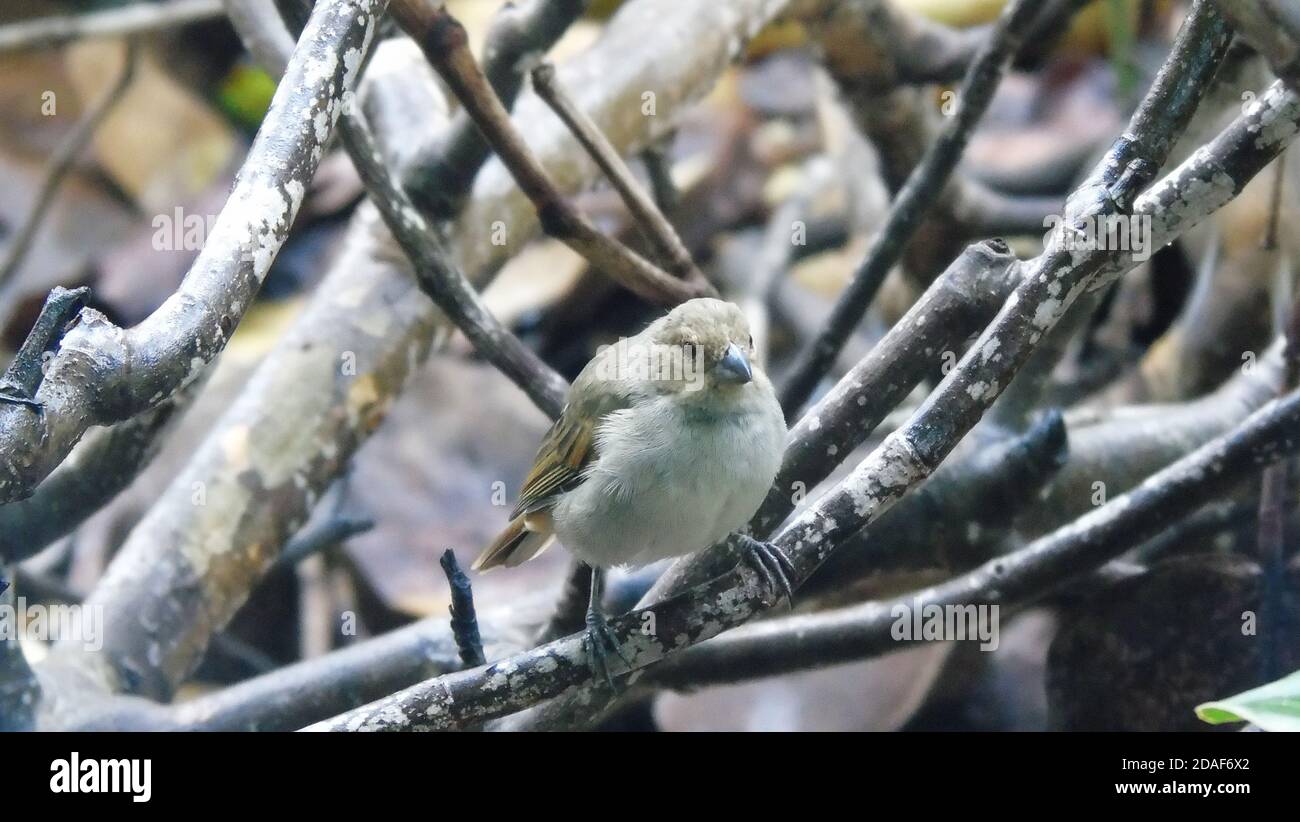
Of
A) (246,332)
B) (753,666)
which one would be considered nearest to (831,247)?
(246,332)

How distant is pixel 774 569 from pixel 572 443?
0.63 metres

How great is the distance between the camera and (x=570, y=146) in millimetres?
4117

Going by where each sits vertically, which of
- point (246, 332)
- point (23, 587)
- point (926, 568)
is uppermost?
point (246, 332)

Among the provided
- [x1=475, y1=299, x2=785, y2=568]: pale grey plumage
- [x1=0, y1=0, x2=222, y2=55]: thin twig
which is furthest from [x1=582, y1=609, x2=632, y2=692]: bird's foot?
[x1=0, y1=0, x2=222, y2=55]: thin twig

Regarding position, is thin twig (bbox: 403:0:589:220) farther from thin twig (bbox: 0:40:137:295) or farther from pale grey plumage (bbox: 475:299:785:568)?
thin twig (bbox: 0:40:137:295)

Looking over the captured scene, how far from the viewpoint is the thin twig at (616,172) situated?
9.43ft

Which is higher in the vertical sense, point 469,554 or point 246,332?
point 246,332

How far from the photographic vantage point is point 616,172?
2.97 metres

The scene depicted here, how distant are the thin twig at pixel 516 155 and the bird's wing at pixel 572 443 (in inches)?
13.0

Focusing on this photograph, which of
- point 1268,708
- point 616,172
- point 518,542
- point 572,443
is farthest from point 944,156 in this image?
point 1268,708

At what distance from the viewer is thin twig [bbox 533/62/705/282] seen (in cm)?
288

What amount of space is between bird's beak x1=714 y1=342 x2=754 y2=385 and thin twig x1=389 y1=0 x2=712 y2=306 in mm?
559
